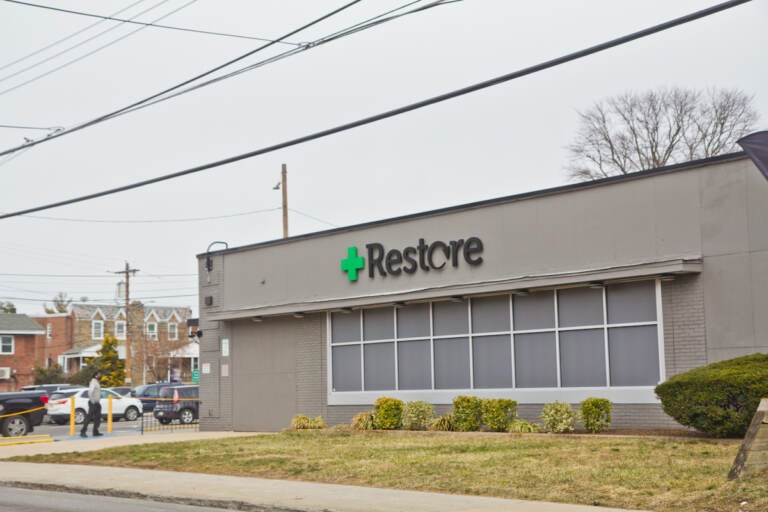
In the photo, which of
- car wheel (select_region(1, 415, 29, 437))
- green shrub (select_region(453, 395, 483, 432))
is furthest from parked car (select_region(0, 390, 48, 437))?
green shrub (select_region(453, 395, 483, 432))

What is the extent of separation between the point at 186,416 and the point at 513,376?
62.2ft

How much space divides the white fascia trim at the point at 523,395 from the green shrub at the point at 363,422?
1.14 m

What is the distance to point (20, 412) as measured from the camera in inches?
1204

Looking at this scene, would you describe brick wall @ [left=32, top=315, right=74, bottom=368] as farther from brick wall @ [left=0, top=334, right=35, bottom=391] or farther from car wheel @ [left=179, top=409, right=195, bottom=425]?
car wheel @ [left=179, top=409, right=195, bottom=425]

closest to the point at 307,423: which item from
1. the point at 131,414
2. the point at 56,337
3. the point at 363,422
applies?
the point at 363,422

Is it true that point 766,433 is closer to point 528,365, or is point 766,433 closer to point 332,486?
point 332,486

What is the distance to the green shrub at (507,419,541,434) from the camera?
21.1m

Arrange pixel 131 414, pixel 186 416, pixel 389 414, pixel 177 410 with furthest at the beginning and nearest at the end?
pixel 131 414 → pixel 186 416 → pixel 177 410 → pixel 389 414

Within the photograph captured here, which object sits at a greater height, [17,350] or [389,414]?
[17,350]

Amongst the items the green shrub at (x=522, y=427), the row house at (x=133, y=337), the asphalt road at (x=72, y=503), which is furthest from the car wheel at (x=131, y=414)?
the row house at (x=133, y=337)

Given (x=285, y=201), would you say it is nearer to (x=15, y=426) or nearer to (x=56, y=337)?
(x=15, y=426)

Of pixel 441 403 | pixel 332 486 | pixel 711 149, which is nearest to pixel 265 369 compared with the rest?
pixel 441 403

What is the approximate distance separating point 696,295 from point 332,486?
8737mm

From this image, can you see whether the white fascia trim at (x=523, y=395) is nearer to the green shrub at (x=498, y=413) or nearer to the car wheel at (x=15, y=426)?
the green shrub at (x=498, y=413)
